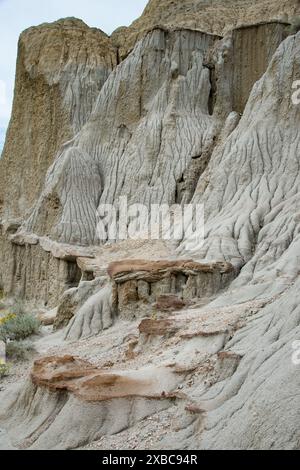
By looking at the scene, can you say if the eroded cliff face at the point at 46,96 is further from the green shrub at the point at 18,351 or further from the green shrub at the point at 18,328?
the green shrub at the point at 18,351

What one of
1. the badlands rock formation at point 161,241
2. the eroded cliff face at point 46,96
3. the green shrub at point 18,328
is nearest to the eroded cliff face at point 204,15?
the badlands rock formation at point 161,241

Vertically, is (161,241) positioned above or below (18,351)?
above

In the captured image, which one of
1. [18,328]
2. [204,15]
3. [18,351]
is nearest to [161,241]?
[18,328]

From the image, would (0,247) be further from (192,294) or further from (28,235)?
(192,294)

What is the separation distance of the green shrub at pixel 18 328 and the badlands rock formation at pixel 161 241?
655 mm

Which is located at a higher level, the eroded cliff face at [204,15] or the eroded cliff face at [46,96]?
the eroded cliff face at [204,15]

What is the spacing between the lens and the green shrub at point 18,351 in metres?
14.8

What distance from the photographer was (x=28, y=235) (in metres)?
23.5

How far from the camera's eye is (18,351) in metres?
14.9

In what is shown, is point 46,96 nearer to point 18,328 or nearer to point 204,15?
point 204,15

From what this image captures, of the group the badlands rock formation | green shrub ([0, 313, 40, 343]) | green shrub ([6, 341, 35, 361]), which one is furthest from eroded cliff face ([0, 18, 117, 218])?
green shrub ([6, 341, 35, 361])

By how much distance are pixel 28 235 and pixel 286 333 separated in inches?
648

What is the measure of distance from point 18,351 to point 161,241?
16.6 ft

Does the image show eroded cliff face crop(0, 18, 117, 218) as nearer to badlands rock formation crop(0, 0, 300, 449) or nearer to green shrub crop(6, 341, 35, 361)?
badlands rock formation crop(0, 0, 300, 449)
